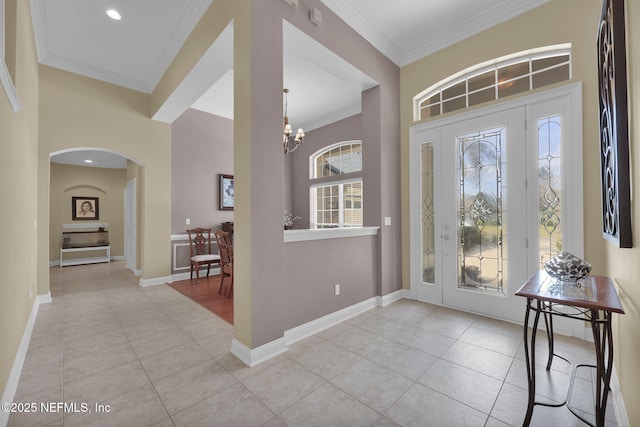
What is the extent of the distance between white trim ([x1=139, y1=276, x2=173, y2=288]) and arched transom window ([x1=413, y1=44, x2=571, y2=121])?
196 inches

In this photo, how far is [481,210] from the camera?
323cm

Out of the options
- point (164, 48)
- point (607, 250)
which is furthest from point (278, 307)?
point (164, 48)

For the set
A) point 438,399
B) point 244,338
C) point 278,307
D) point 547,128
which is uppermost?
point 547,128

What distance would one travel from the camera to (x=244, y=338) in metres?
2.32

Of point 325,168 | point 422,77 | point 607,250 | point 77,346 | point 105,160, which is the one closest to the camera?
point 607,250

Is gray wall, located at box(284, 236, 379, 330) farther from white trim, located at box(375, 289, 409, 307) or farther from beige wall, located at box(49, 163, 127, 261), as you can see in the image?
beige wall, located at box(49, 163, 127, 261)

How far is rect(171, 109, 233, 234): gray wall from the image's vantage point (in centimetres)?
537

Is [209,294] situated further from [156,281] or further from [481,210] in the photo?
[481,210]

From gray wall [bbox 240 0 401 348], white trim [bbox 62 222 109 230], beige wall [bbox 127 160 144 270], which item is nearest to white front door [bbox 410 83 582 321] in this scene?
gray wall [bbox 240 0 401 348]

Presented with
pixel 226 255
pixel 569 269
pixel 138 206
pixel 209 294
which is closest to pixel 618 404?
pixel 569 269

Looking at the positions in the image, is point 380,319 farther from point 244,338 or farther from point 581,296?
point 581,296

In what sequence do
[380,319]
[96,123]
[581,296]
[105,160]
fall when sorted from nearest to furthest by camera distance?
[581,296] < [380,319] < [96,123] < [105,160]

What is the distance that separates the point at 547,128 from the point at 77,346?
5011mm

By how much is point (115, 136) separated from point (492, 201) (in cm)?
563
